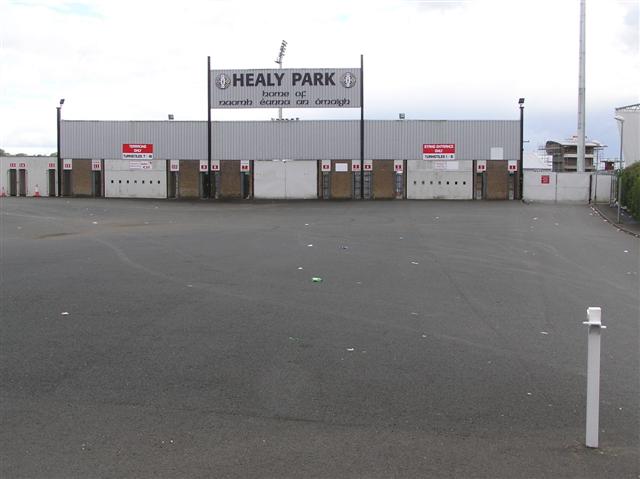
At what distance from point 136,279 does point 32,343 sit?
4190mm

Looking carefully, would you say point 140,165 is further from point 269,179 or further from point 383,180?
point 383,180

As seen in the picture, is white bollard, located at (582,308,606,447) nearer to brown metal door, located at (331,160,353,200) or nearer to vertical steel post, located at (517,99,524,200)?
brown metal door, located at (331,160,353,200)

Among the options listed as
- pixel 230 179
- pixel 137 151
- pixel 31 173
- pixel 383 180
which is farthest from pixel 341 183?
pixel 31 173

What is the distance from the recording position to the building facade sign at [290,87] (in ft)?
133

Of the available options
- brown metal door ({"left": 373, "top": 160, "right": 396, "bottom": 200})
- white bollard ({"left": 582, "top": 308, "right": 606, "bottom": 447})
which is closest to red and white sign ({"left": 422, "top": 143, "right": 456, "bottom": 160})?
brown metal door ({"left": 373, "top": 160, "right": 396, "bottom": 200})

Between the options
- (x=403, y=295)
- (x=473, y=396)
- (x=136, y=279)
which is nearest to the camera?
(x=473, y=396)

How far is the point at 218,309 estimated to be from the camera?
9.09 meters

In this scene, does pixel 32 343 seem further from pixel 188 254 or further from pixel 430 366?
pixel 188 254

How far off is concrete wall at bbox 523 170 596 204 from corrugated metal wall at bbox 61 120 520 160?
7.47 feet

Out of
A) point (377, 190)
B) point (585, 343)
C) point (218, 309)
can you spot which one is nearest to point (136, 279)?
point (218, 309)

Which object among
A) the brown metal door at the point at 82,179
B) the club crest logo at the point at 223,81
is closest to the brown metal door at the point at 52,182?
the brown metal door at the point at 82,179

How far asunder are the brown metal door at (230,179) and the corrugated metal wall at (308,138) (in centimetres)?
53

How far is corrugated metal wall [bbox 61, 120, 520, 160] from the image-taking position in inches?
1606

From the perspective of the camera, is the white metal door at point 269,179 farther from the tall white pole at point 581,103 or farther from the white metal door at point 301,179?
the tall white pole at point 581,103
